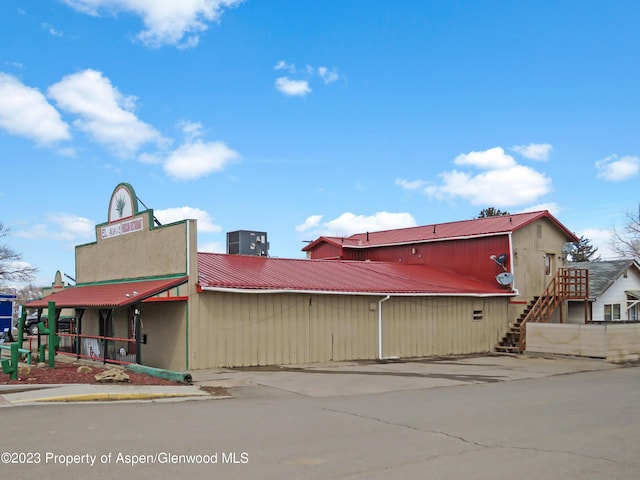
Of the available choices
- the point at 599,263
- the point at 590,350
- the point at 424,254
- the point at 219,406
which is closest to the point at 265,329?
the point at 219,406

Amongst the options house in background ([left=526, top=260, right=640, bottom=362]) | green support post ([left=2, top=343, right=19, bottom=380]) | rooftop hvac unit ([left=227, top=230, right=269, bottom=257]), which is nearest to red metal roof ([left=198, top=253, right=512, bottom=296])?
rooftop hvac unit ([left=227, top=230, right=269, bottom=257])

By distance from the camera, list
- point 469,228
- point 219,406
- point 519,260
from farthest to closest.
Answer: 1. point 469,228
2. point 519,260
3. point 219,406

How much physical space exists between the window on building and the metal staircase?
4383 mm

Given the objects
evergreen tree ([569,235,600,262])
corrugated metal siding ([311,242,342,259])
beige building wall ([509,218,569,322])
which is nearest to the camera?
beige building wall ([509,218,569,322])

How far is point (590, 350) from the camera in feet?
75.2

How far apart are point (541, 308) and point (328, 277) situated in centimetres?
1042

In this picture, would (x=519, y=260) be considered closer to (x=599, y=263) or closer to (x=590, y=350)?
(x=590, y=350)

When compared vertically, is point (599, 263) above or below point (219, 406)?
above

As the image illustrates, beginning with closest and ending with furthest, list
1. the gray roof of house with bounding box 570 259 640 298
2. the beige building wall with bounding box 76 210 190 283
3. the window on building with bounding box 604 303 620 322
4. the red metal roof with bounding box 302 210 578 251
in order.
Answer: the beige building wall with bounding box 76 210 190 283
the red metal roof with bounding box 302 210 578 251
the gray roof of house with bounding box 570 259 640 298
the window on building with bounding box 604 303 620 322

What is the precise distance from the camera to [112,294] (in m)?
20.4

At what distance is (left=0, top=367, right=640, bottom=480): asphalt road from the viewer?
6.91 metres

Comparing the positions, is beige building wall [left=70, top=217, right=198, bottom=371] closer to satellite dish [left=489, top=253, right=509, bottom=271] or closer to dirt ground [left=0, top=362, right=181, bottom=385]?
dirt ground [left=0, top=362, right=181, bottom=385]

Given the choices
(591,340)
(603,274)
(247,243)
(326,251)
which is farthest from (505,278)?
(247,243)

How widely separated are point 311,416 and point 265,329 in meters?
9.46
